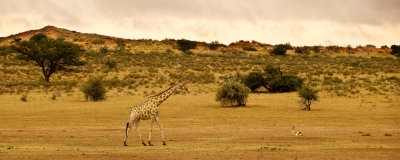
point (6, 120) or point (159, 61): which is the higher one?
point (159, 61)

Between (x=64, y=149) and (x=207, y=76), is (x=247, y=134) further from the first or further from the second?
(x=207, y=76)

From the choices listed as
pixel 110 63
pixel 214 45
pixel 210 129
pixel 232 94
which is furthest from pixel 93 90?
pixel 214 45

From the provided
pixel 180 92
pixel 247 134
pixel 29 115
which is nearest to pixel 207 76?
pixel 180 92

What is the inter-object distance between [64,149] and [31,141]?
275cm

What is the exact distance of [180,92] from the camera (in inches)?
1494

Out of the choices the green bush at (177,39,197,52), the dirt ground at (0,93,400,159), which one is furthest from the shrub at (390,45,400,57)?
the dirt ground at (0,93,400,159)

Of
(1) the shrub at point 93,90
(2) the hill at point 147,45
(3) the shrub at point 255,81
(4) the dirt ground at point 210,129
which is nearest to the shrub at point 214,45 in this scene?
(2) the hill at point 147,45

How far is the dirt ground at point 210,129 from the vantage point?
11.8 meters

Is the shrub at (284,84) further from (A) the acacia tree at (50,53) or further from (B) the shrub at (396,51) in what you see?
(B) the shrub at (396,51)

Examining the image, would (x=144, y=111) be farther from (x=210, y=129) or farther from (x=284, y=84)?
(x=284, y=84)

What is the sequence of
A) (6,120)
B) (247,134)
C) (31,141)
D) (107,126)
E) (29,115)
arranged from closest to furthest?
(31,141) < (247,134) < (107,126) < (6,120) < (29,115)

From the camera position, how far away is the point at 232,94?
27.3 metres

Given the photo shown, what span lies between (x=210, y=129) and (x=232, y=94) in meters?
9.17

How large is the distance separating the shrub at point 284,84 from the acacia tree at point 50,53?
24.2 metres
